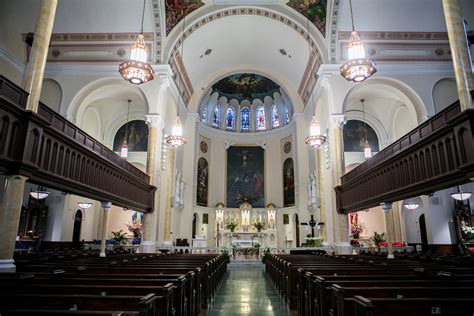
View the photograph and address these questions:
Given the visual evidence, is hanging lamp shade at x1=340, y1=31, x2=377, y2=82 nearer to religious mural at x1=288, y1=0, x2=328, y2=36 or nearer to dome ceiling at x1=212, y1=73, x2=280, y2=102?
religious mural at x1=288, y1=0, x2=328, y2=36

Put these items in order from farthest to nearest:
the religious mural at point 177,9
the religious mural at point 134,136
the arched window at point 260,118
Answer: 1. the arched window at point 260,118
2. the religious mural at point 134,136
3. the religious mural at point 177,9

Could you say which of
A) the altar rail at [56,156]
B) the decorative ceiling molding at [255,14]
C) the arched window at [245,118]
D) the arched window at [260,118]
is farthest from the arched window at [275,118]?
the altar rail at [56,156]

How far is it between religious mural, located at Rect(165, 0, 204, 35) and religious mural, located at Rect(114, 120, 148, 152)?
796cm

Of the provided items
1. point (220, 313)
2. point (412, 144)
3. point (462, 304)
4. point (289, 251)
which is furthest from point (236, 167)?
point (462, 304)

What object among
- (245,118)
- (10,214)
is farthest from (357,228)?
(10,214)

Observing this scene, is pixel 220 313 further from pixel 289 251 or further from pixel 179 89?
pixel 179 89

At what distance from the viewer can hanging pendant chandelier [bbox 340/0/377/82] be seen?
10.1 meters

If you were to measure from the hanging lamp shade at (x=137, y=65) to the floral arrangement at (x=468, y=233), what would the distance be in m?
14.4

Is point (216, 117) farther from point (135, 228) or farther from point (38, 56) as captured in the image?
point (38, 56)

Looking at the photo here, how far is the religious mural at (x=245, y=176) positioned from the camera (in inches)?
1086

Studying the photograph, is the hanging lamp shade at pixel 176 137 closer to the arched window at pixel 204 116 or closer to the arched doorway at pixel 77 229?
the arched doorway at pixel 77 229

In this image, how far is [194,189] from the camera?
2408 cm

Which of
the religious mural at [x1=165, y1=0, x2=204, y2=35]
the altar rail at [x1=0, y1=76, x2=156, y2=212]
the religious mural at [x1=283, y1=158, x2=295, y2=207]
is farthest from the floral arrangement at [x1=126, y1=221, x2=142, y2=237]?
the religious mural at [x1=165, y1=0, x2=204, y2=35]

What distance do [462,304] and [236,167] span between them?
1010 inches
